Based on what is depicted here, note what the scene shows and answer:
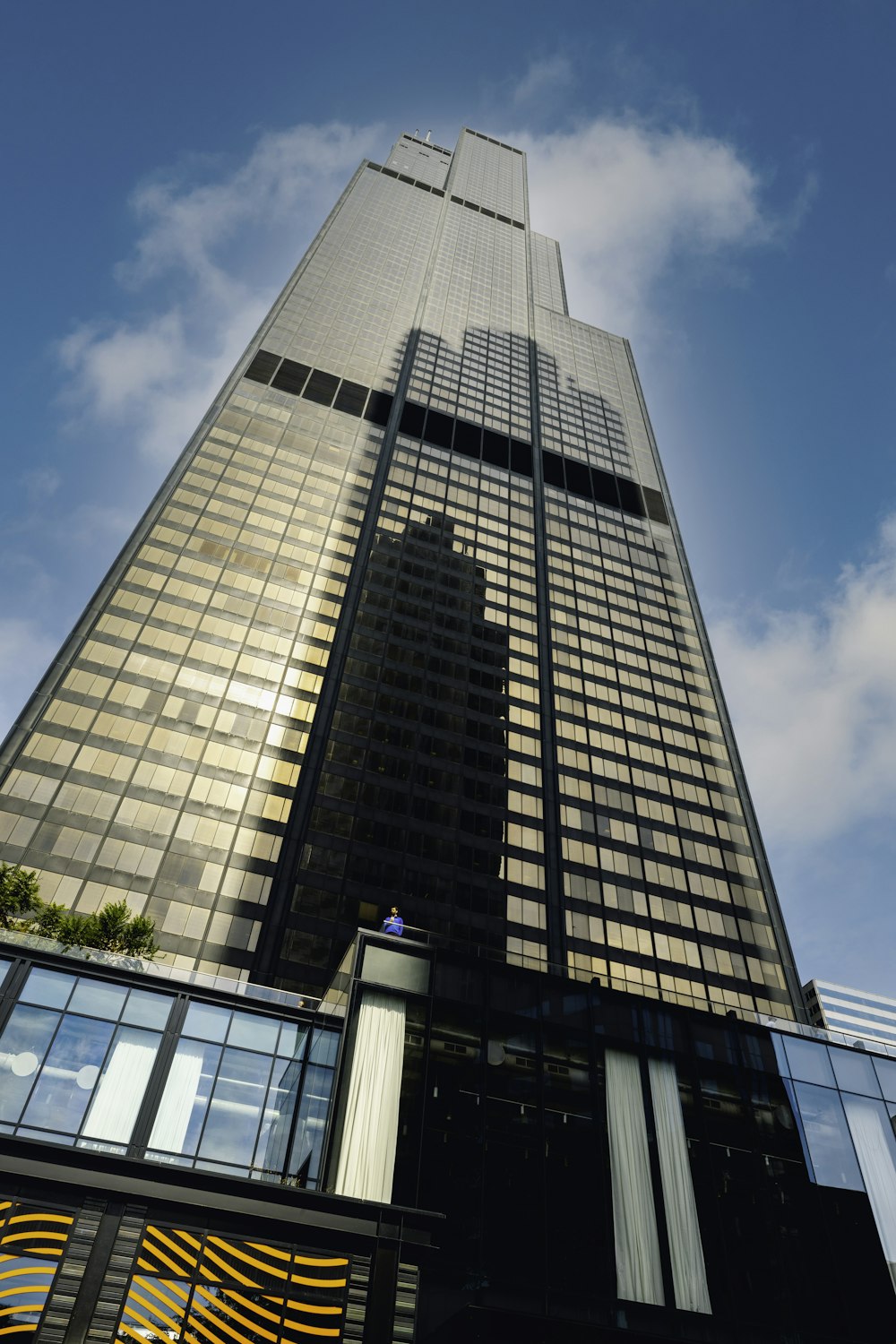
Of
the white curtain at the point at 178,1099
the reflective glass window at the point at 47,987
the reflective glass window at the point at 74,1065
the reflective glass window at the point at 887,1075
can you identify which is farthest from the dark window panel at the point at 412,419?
the white curtain at the point at 178,1099

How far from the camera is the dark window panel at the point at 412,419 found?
11593 cm

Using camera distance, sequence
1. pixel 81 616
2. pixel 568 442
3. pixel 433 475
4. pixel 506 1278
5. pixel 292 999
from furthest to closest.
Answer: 1. pixel 568 442
2. pixel 433 475
3. pixel 81 616
4. pixel 292 999
5. pixel 506 1278

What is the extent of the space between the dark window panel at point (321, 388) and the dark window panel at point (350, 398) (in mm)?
956

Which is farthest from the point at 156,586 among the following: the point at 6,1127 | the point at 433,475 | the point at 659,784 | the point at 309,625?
the point at 6,1127

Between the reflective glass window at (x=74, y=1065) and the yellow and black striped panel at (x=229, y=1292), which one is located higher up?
the reflective glass window at (x=74, y=1065)

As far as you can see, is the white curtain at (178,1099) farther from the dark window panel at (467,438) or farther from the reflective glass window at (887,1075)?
the dark window panel at (467,438)

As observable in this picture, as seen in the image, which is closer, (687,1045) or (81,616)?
(687,1045)

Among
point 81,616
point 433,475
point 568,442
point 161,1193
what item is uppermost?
point 568,442

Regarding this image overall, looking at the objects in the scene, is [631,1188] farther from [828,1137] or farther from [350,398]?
[350,398]

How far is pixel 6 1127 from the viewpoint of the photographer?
83.8 feet

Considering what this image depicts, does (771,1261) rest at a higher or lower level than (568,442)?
lower

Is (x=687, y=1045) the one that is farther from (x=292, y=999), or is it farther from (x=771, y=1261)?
(x=292, y=999)

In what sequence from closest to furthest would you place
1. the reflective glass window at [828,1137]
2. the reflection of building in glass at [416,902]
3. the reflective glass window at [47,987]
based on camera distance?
the reflection of building in glass at [416,902] → the reflective glass window at [47,987] → the reflective glass window at [828,1137]

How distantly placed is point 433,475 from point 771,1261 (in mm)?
93528
